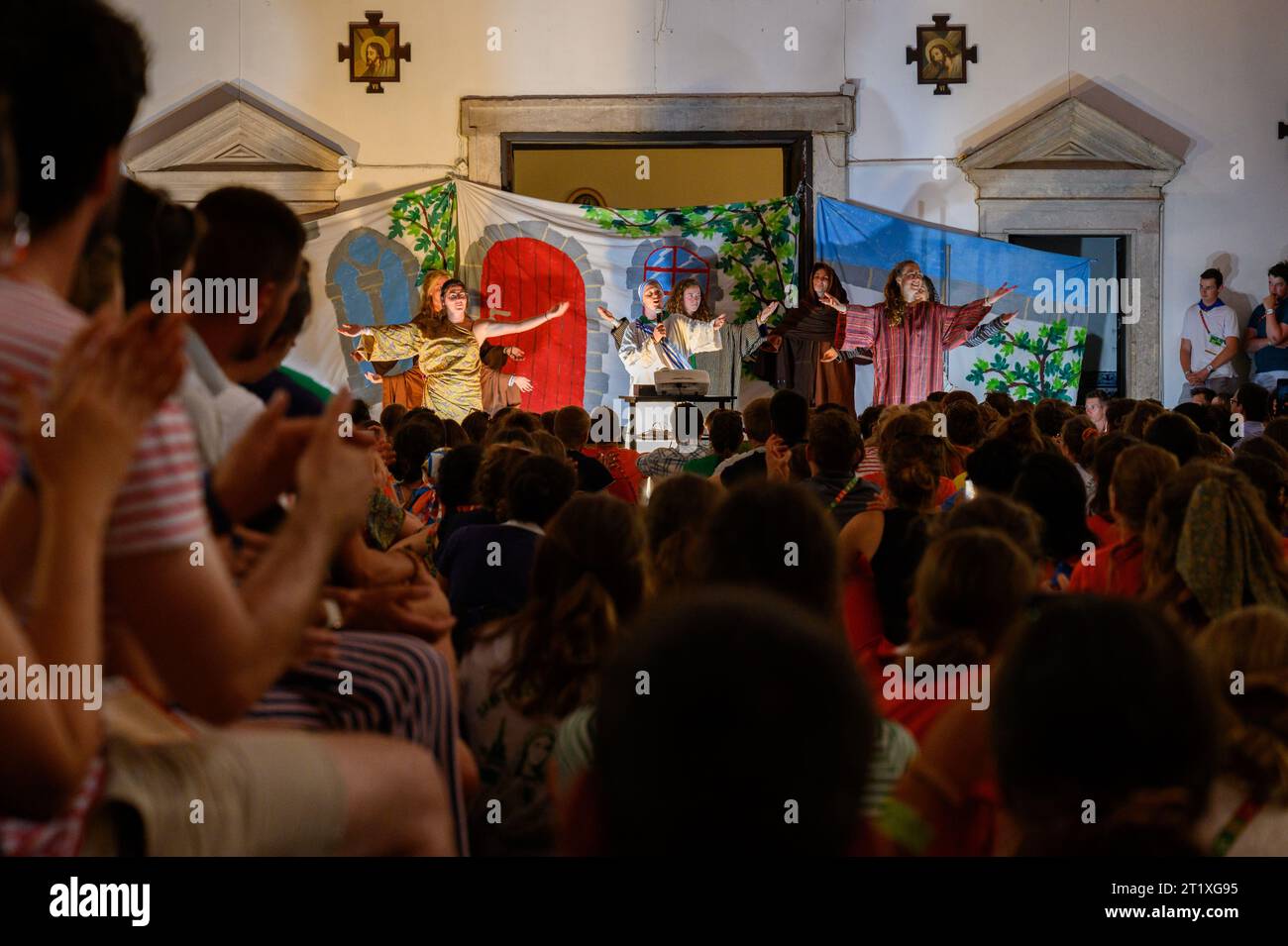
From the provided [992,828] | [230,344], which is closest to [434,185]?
[230,344]

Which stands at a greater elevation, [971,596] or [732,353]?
[732,353]

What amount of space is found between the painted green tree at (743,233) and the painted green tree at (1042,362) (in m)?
2.01

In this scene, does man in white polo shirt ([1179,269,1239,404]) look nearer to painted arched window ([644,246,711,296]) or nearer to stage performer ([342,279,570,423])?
painted arched window ([644,246,711,296])

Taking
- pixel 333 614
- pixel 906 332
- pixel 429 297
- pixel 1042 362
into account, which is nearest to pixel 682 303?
pixel 906 332

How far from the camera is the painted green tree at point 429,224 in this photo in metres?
12.6

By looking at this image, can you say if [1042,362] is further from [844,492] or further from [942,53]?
[844,492]

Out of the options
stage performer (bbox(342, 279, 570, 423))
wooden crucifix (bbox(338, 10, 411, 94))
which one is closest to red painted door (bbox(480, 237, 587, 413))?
stage performer (bbox(342, 279, 570, 423))

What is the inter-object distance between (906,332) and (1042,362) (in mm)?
1299

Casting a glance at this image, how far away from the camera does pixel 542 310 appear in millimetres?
12555

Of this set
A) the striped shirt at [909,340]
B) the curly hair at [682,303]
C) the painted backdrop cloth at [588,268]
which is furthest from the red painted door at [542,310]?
the striped shirt at [909,340]

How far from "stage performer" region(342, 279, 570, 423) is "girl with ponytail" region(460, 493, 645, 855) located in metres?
9.45

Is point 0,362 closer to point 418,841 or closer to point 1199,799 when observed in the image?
point 418,841

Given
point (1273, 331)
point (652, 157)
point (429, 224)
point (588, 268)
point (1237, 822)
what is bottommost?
point (1237, 822)

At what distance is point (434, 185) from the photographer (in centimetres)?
1276
